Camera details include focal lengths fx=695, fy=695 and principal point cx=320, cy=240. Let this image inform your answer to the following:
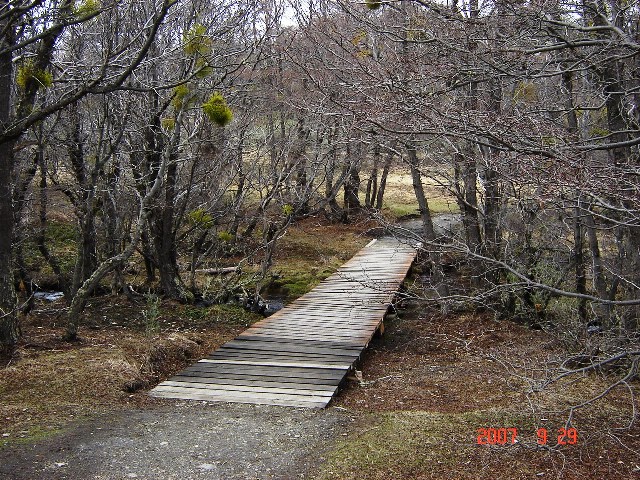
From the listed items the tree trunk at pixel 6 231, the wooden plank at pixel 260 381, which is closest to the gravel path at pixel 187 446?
the wooden plank at pixel 260 381

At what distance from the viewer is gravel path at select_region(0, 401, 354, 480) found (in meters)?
4.93

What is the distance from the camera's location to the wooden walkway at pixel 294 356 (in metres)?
7.19

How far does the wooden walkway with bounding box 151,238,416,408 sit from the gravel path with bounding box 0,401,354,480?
22.7 inches

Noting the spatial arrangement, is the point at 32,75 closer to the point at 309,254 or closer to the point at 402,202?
the point at 309,254

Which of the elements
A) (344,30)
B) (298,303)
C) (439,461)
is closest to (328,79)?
(344,30)

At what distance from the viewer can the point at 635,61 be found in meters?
6.72

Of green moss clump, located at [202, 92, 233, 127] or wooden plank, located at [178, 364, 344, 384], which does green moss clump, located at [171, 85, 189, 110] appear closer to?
green moss clump, located at [202, 92, 233, 127]

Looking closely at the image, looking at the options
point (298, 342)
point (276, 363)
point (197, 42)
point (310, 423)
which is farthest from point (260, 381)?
point (197, 42)

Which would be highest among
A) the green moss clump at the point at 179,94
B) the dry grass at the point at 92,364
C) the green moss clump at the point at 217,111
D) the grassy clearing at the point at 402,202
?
the green moss clump at the point at 179,94

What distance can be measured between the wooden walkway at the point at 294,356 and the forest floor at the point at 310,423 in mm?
297

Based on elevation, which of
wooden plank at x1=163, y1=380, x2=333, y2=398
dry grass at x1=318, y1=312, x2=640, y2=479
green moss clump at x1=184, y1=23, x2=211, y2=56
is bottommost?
dry grass at x1=318, y1=312, x2=640, y2=479
